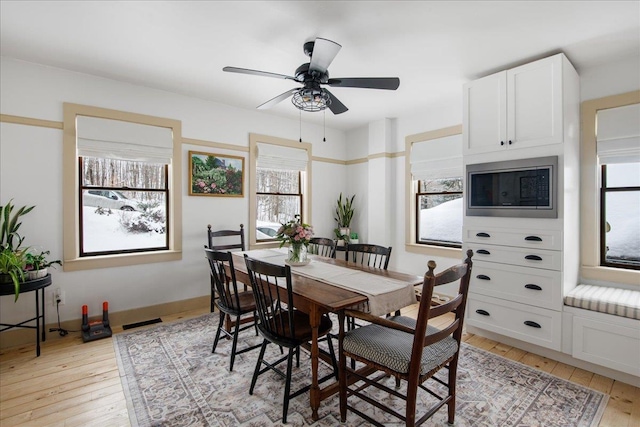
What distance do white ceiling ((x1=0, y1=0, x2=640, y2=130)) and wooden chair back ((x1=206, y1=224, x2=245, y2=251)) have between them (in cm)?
175

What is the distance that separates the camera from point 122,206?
3525 mm

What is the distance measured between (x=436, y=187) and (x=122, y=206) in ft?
13.1

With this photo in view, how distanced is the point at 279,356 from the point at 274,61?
2.69 meters

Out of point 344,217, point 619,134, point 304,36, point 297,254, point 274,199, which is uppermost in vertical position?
point 304,36

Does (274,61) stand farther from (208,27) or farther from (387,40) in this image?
(387,40)

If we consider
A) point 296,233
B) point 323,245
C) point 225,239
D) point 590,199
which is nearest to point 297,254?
point 296,233

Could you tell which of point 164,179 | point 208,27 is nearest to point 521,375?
point 208,27

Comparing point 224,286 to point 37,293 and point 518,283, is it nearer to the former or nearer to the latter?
point 37,293

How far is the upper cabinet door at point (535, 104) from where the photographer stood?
2.62 m

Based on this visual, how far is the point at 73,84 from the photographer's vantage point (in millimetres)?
3127

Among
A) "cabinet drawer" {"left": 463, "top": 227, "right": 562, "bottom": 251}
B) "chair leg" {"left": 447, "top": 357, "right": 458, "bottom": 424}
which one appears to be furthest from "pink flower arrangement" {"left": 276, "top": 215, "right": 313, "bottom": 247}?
"cabinet drawer" {"left": 463, "top": 227, "right": 562, "bottom": 251}

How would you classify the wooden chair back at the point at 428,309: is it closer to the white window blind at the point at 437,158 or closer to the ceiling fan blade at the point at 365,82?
the ceiling fan blade at the point at 365,82

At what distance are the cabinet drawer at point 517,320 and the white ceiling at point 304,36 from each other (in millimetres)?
2274

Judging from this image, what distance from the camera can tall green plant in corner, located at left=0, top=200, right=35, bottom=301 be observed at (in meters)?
2.50
